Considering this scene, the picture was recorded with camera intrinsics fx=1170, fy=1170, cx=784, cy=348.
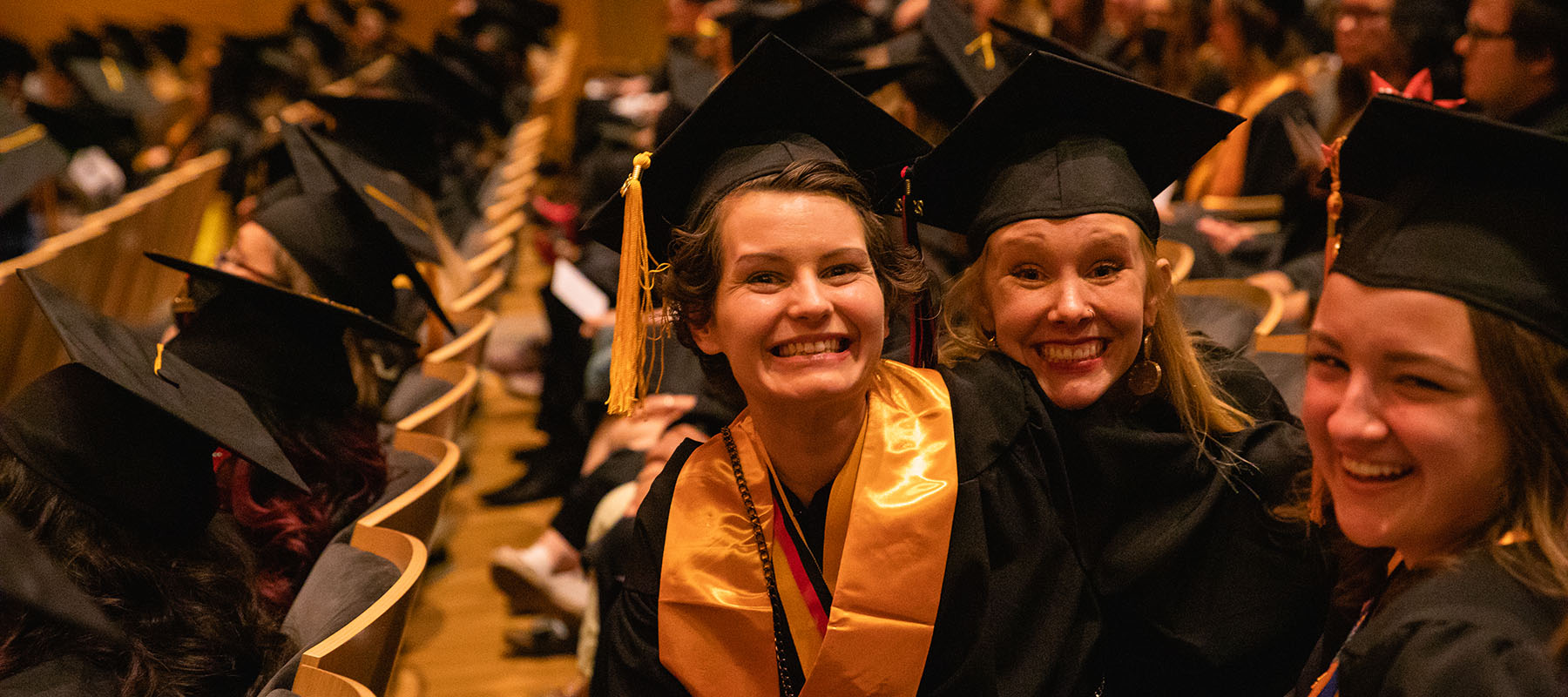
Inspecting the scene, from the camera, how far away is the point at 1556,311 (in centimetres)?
103

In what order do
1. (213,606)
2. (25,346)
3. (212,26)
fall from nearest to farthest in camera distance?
(213,606), (25,346), (212,26)

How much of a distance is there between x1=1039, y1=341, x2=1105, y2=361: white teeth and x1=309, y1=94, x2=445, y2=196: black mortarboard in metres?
3.18

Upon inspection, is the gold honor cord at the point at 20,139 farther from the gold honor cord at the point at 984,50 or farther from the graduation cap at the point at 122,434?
the gold honor cord at the point at 984,50

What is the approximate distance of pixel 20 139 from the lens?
5516 millimetres

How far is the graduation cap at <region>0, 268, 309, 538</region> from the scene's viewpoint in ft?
5.33

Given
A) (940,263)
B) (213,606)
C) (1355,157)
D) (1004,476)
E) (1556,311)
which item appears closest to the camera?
(1556,311)

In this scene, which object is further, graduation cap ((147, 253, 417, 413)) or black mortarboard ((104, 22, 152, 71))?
black mortarboard ((104, 22, 152, 71))

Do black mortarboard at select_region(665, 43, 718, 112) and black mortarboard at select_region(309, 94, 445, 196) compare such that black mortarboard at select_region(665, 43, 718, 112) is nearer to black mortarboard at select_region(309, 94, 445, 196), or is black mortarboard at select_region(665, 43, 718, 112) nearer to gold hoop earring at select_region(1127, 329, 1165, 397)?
black mortarboard at select_region(309, 94, 445, 196)

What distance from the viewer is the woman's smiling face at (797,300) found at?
152cm

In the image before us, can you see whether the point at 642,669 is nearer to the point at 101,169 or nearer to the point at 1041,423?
the point at 1041,423

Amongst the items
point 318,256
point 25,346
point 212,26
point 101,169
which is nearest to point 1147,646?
point 318,256

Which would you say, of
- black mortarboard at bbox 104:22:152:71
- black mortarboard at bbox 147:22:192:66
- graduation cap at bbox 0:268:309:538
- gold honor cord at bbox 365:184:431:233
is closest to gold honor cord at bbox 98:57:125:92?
black mortarboard at bbox 104:22:152:71

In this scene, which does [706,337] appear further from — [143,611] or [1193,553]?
[143,611]

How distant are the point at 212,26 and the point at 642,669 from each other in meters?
14.7
